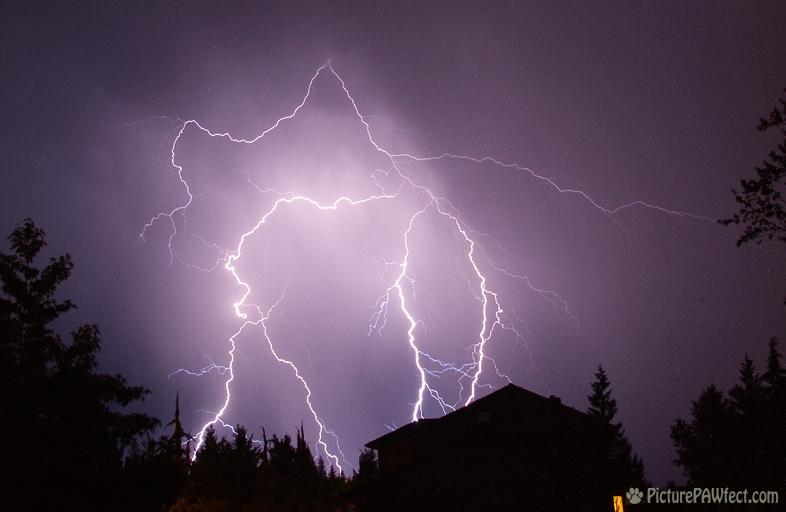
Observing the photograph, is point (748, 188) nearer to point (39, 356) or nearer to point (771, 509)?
point (771, 509)

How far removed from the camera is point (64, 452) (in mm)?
8641

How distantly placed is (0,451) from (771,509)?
16818mm

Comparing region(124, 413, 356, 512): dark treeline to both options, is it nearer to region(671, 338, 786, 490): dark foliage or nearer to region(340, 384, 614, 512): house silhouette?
region(340, 384, 614, 512): house silhouette

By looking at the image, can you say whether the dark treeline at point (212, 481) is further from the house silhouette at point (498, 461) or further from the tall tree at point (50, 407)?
the house silhouette at point (498, 461)

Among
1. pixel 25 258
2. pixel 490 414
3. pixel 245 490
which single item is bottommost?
pixel 245 490

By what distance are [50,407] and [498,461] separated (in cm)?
1041

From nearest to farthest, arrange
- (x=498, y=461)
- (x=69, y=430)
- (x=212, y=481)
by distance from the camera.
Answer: (x=69, y=430), (x=498, y=461), (x=212, y=481)

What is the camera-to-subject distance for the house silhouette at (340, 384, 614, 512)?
12820 mm

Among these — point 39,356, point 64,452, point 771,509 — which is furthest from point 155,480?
point 771,509

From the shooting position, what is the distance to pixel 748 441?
775 inches

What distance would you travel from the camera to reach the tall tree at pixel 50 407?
8141 mm

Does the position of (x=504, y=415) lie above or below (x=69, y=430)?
above

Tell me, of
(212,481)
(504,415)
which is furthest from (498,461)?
(212,481)

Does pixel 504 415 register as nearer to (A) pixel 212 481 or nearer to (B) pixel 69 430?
(A) pixel 212 481
